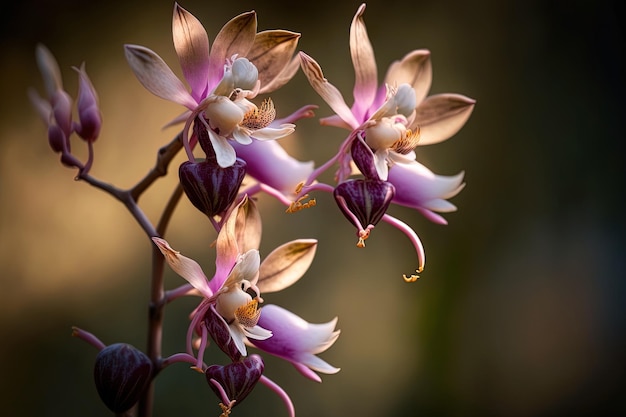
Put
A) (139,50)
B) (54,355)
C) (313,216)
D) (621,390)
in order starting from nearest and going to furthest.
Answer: (139,50) < (54,355) < (313,216) < (621,390)

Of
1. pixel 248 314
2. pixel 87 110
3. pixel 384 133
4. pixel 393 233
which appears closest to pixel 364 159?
pixel 384 133

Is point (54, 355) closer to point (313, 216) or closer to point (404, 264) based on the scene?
point (313, 216)

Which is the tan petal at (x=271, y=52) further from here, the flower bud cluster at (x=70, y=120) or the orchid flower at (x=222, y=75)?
the flower bud cluster at (x=70, y=120)

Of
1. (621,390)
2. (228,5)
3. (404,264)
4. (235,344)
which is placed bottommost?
(621,390)

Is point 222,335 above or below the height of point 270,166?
below

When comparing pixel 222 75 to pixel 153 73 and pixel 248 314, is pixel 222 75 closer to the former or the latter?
pixel 153 73

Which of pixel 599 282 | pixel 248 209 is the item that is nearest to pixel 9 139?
pixel 248 209

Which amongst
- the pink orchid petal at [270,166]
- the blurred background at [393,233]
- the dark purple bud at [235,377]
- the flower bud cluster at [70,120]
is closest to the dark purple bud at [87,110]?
the flower bud cluster at [70,120]
